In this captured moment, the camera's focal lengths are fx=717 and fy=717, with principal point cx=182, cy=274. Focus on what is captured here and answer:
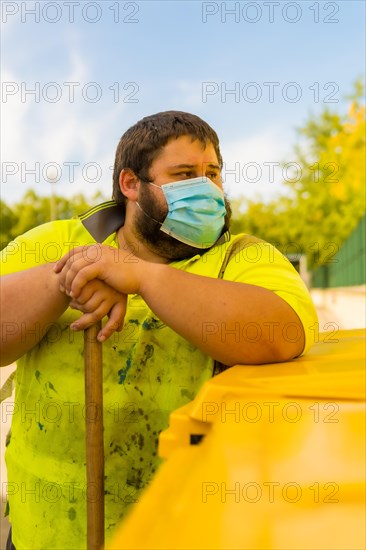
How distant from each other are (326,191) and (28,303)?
3635 cm

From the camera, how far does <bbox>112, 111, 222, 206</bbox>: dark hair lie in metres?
2.01

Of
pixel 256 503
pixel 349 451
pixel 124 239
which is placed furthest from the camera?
pixel 124 239

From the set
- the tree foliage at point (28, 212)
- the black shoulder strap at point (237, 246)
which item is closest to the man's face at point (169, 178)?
the black shoulder strap at point (237, 246)

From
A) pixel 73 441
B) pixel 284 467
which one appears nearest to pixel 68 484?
pixel 73 441

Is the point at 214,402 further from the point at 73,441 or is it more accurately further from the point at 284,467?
the point at 73,441

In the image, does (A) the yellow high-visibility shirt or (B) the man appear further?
(A) the yellow high-visibility shirt

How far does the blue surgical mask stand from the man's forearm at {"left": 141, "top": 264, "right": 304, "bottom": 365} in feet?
1.46

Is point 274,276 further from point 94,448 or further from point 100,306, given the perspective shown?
point 94,448

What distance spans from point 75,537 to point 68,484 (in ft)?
0.44

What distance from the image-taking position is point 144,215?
85.1 inches

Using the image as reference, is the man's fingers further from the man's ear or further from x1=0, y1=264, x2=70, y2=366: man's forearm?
the man's ear

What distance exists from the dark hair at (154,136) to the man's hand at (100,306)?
0.59 metres

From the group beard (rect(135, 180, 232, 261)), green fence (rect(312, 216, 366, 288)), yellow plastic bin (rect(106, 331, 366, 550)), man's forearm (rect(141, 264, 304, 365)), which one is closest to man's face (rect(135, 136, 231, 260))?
beard (rect(135, 180, 232, 261))

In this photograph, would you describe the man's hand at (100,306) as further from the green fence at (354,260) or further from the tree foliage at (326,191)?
the tree foliage at (326,191)
